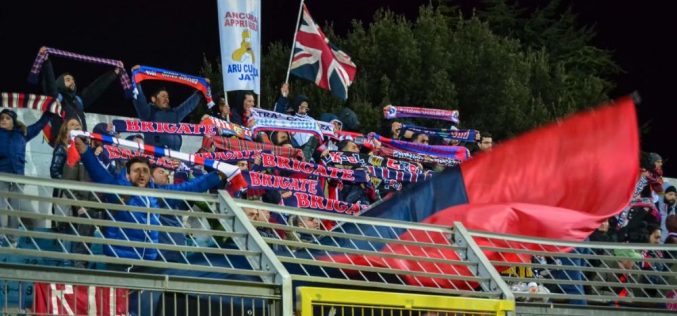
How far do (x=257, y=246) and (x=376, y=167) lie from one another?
7.71m

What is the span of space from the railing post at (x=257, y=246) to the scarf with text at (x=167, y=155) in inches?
101

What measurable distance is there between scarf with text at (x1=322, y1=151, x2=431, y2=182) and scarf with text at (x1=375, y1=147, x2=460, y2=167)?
15.8 inches

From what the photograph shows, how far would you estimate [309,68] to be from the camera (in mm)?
20172

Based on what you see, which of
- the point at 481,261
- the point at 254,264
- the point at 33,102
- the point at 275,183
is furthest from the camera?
the point at 33,102

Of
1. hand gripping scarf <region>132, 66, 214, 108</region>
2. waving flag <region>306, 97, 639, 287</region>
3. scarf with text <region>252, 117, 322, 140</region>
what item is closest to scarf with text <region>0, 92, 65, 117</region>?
hand gripping scarf <region>132, 66, 214, 108</region>

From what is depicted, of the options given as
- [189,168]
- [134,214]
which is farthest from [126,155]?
[134,214]

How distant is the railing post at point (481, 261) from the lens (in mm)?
9334

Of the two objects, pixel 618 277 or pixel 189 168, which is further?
pixel 189 168

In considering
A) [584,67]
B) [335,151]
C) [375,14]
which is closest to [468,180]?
[335,151]

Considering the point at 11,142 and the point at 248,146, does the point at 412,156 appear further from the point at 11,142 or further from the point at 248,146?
the point at 11,142

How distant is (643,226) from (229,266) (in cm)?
935

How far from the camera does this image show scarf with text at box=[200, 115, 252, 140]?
49.7 feet

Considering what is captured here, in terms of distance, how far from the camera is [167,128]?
1491 centimetres

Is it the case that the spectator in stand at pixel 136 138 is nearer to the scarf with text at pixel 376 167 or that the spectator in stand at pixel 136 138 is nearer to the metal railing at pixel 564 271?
the scarf with text at pixel 376 167
